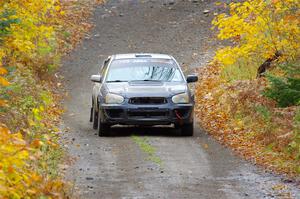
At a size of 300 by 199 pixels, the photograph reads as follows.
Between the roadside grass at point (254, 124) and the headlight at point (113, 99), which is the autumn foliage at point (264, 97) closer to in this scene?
the roadside grass at point (254, 124)

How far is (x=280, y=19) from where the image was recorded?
738 inches

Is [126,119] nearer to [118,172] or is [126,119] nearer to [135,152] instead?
[135,152]

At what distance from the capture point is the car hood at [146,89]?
54.2 feet

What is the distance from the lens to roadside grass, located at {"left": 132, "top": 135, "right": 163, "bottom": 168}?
45.2 feet

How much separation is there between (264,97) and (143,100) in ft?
11.4

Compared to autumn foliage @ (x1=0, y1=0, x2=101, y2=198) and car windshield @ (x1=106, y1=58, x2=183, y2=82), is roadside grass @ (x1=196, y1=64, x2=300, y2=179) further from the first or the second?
autumn foliage @ (x1=0, y1=0, x2=101, y2=198)

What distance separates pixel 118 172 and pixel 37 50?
14.1m

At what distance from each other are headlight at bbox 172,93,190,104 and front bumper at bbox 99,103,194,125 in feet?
0.38

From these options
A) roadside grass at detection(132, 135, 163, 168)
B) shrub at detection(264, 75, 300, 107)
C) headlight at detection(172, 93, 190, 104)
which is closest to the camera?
roadside grass at detection(132, 135, 163, 168)

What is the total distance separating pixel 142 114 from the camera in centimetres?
1647

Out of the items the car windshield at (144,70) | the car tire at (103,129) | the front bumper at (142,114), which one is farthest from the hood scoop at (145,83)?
the car tire at (103,129)

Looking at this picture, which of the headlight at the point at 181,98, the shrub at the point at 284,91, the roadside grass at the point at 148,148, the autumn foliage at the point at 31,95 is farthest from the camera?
the headlight at the point at 181,98

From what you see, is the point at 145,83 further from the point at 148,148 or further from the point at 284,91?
the point at 284,91

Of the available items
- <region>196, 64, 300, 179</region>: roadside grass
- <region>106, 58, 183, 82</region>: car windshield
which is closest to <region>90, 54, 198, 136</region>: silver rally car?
<region>106, 58, 183, 82</region>: car windshield
